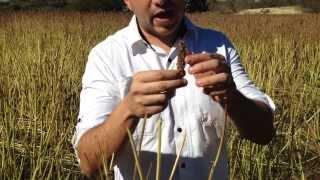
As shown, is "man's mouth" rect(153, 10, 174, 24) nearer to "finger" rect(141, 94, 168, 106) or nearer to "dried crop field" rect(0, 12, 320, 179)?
"finger" rect(141, 94, 168, 106)

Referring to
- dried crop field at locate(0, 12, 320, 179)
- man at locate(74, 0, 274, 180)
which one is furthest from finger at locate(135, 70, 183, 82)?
dried crop field at locate(0, 12, 320, 179)

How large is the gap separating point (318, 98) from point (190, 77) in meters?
2.16

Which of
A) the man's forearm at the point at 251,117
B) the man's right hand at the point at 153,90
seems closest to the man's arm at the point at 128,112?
the man's right hand at the point at 153,90

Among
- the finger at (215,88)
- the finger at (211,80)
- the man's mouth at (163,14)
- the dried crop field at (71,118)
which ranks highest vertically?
the man's mouth at (163,14)

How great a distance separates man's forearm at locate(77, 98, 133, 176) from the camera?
993 millimetres

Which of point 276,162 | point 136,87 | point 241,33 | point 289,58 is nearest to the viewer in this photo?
point 136,87

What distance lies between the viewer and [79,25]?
755cm

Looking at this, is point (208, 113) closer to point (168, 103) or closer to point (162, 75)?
point (168, 103)

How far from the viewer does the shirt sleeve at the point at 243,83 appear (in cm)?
124

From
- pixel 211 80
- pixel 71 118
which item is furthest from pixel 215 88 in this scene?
pixel 71 118

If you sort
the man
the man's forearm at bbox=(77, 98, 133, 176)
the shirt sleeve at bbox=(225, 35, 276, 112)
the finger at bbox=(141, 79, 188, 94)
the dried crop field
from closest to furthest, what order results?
the finger at bbox=(141, 79, 188, 94), the man's forearm at bbox=(77, 98, 133, 176), the man, the shirt sleeve at bbox=(225, 35, 276, 112), the dried crop field

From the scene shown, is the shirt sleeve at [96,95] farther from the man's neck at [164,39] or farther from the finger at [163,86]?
the finger at [163,86]

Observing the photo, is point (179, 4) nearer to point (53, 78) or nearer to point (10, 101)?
point (10, 101)

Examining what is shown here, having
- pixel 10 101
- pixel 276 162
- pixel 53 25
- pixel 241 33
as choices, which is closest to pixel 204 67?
pixel 276 162
